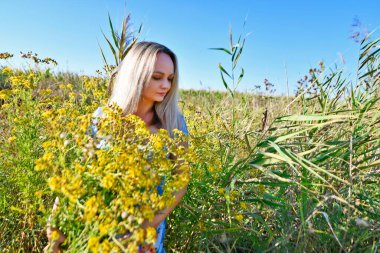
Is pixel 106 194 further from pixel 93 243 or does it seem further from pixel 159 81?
pixel 159 81

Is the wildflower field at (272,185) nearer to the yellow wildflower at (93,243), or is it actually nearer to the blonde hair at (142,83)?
Answer: the blonde hair at (142,83)

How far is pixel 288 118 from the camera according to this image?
1918 mm

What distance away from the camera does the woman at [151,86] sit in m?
2.14

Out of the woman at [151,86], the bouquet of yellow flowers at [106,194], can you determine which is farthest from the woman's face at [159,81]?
the bouquet of yellow flowers at [106,194]

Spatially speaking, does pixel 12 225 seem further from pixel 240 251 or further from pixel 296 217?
pixel 296 217

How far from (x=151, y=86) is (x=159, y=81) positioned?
0.18ft

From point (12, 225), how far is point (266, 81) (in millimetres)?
3483

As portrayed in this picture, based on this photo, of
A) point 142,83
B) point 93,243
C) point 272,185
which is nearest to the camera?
point 93,243

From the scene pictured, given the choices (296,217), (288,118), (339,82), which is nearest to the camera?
(288,118)

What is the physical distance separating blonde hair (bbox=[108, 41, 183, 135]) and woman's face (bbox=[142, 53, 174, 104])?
0.09 feet

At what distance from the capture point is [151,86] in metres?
2.15

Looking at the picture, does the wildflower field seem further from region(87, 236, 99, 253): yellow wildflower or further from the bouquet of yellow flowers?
region(87, 236, 99, 253): yellow wildflower

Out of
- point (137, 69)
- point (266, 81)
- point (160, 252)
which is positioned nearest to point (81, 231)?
point (160, 252)

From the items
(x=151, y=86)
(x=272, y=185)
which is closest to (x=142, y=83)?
(x=151, y=86)
